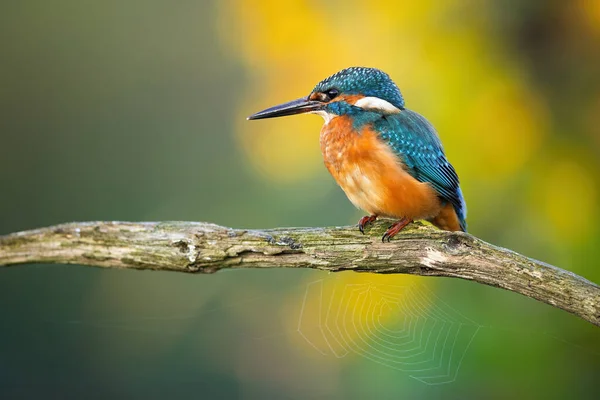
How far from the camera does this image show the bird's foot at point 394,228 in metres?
1.68

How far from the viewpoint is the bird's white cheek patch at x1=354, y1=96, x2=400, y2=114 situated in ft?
6.45

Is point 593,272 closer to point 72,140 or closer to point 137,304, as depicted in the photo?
point 137,304

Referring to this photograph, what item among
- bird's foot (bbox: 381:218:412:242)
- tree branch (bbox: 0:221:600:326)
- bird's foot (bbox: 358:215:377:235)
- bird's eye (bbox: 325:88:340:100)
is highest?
bird's eye (bbox: 325:88:340:100)

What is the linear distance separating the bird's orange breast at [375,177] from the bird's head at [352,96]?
5cm

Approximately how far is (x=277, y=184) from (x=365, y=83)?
908mm

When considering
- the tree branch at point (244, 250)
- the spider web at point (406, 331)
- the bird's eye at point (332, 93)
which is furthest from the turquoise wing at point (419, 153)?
the spider web at point (406, 331)

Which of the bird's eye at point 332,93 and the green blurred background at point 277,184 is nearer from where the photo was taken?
the bird's eye at point 332,93

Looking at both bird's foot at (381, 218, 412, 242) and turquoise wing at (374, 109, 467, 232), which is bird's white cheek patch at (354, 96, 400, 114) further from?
bird's foot at (381, 218, 412, 242)

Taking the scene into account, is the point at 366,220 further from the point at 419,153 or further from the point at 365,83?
the point at 365,83

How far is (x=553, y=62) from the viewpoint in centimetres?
228

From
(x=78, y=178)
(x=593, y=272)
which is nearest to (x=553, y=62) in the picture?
(x=593, y=272)

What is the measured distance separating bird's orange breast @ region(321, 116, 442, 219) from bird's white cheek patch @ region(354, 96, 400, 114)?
6 cm

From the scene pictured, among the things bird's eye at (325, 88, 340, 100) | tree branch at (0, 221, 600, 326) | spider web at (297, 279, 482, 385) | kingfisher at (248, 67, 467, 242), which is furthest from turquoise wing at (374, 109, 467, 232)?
spider web at (297, 279, 482, 385)

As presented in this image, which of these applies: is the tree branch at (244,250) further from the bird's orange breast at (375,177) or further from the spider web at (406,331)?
the spider web at (406,331)
